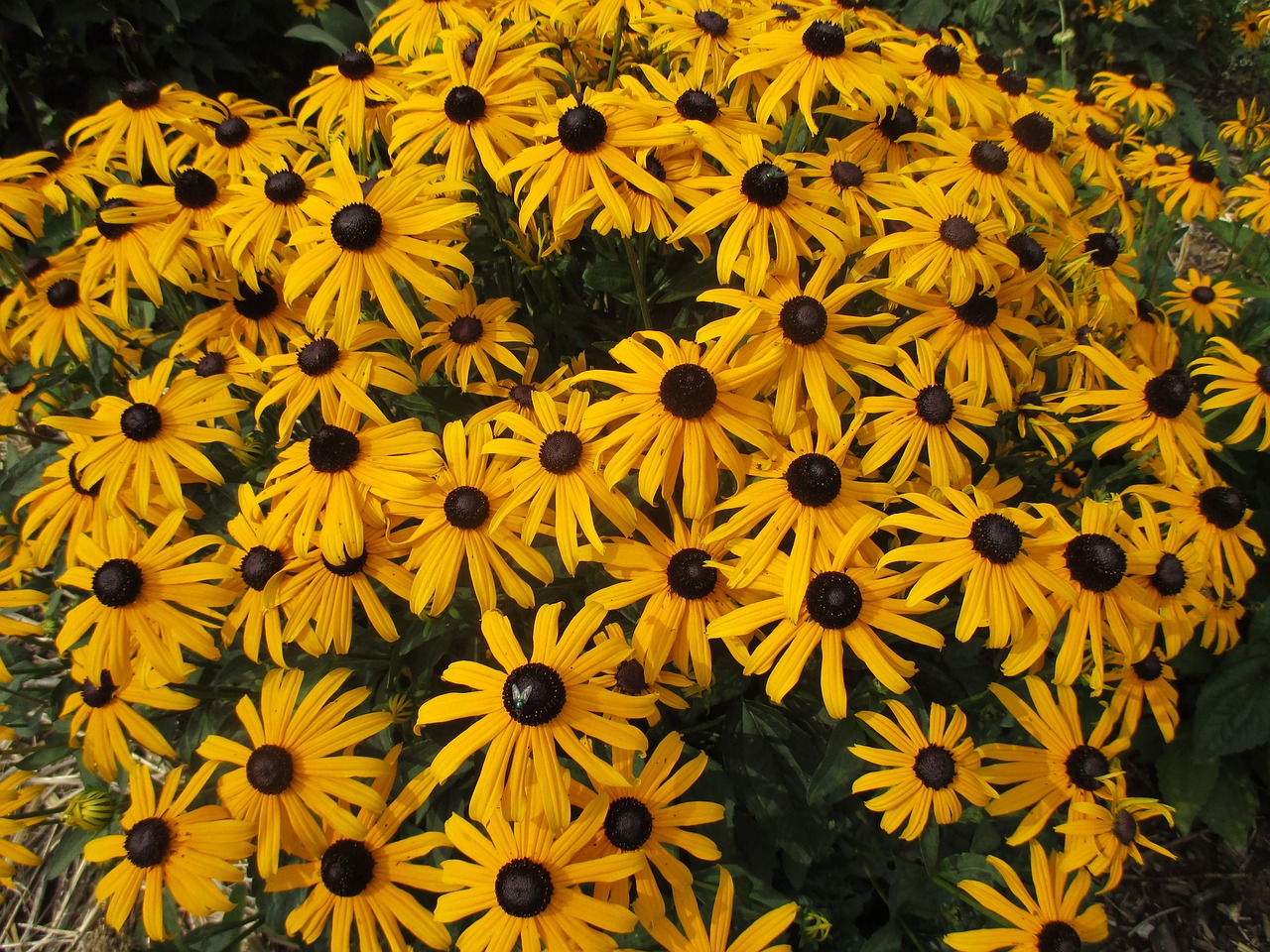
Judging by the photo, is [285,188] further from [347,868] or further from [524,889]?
[524,889]

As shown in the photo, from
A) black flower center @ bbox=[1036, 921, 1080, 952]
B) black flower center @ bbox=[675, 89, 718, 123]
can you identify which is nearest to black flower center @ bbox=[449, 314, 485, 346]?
black flower center @ bbox=[675, 89, 718, 123]

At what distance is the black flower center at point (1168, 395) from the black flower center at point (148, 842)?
8.96ft

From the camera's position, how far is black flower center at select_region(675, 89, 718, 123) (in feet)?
6.95

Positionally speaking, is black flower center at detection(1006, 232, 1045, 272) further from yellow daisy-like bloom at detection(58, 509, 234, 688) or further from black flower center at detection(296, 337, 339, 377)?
yellow daisy-like bloom at detection(58, 509, 234, 688)

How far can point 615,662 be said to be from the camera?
174 cm

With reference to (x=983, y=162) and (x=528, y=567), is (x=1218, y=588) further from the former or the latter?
(x=528, y=567)

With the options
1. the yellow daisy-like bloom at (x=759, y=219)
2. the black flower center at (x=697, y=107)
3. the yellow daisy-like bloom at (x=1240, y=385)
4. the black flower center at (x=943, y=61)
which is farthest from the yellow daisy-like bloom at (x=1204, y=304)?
the black flower center at (x=697, y=107)

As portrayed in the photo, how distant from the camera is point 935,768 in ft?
6.23

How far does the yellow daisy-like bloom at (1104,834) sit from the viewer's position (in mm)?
1950

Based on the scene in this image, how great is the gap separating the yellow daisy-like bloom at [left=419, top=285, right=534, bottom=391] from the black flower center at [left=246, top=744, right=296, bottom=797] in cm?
101

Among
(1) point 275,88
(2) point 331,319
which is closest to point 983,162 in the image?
(2) point 331,319

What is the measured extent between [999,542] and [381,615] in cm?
145

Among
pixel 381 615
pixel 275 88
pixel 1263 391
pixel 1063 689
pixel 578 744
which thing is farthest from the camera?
pixel 275 88

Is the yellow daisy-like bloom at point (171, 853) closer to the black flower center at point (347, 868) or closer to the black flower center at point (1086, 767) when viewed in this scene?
the black flower center at point (347, 868)
